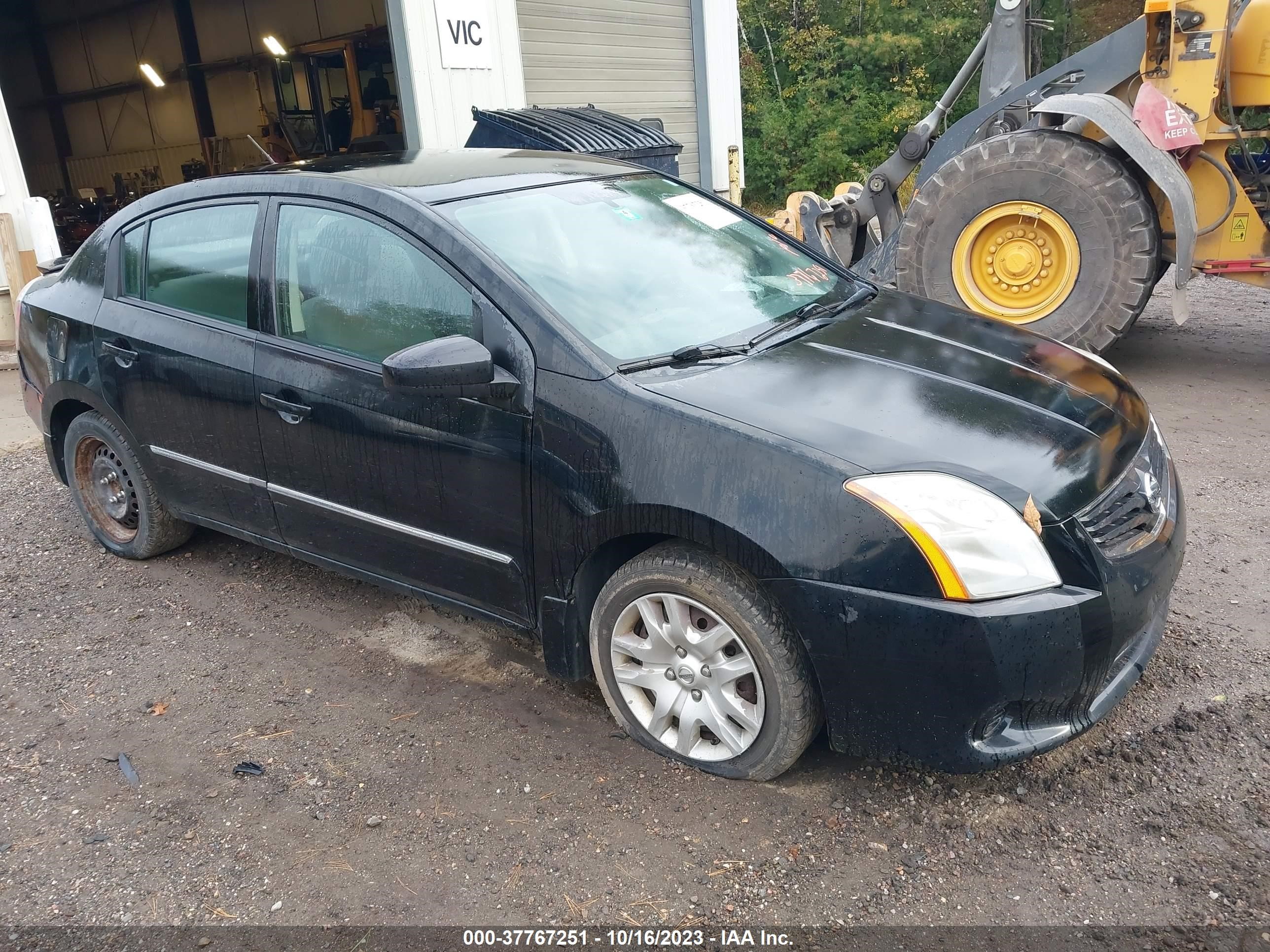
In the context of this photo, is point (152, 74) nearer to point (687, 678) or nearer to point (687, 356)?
point (687, 356)

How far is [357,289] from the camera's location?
334 cm

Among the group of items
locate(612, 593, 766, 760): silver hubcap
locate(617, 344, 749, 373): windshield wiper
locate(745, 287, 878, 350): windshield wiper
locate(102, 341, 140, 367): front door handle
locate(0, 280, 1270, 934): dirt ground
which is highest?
locate(617, 344, 749, 373): windshield wiper

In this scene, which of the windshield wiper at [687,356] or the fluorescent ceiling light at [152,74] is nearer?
the windshield wiper at [687,356]

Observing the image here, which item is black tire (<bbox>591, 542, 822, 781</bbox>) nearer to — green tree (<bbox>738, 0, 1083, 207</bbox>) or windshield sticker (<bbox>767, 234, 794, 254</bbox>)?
windshield sticker (<bbox>767, 234, 794, 254</bbox>)

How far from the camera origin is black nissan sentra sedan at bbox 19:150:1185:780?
246 cm

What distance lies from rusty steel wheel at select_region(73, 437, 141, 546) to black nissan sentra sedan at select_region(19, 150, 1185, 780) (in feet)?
1.60

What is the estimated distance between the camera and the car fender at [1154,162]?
572 cm

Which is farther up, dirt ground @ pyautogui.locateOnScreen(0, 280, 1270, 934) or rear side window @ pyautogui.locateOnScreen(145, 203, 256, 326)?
rear side window @ pyautogui.locateOnScreen(145, 203, 256, 326)

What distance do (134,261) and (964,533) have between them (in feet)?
11.4

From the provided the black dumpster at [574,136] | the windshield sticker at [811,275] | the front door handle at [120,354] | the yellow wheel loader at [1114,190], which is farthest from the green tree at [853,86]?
the front door handle at [120,354]

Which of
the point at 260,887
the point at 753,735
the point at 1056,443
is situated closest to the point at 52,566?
the point at 260,887

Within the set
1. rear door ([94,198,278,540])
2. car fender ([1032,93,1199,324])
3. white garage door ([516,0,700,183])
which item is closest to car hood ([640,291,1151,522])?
rear door ([94,198,278,540])

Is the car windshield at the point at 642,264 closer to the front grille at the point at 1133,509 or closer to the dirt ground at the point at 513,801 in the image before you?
the front grille at the point at 1133,509

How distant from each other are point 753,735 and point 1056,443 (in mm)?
1130
